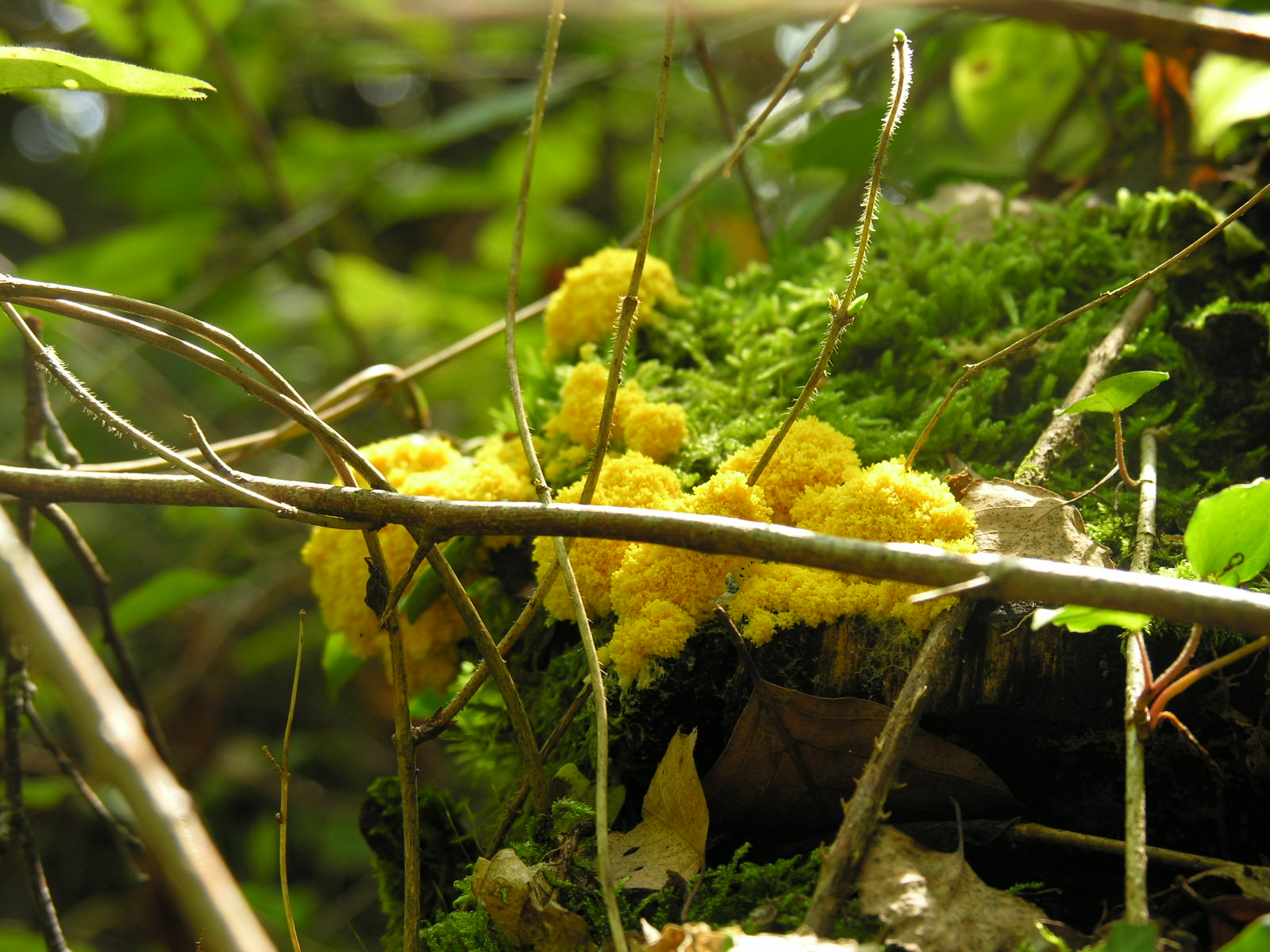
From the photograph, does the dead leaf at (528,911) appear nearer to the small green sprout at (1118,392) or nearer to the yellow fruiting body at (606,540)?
the yellow fruiting body at (606,540)

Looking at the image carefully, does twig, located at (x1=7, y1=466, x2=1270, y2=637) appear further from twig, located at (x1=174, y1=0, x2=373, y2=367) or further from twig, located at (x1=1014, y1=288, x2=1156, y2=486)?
twig, located at (x1=174, y1=0, x2=373, y2=367)

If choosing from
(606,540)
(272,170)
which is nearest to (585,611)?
(606,540)

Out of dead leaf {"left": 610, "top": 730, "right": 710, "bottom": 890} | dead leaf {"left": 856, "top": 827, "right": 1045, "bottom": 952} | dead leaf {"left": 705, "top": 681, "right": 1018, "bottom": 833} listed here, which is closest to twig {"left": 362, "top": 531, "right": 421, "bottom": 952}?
dead leaf {"left": 610, "top": 730, "right": 710, "bottom": 890}

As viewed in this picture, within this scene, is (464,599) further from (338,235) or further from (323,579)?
(338,235)

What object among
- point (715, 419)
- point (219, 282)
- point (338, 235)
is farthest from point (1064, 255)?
point (338, 235)

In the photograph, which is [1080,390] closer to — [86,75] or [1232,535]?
[1232,535]

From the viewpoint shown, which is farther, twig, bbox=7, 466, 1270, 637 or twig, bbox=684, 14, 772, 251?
twig, bbox=684, 14, 772, 251
